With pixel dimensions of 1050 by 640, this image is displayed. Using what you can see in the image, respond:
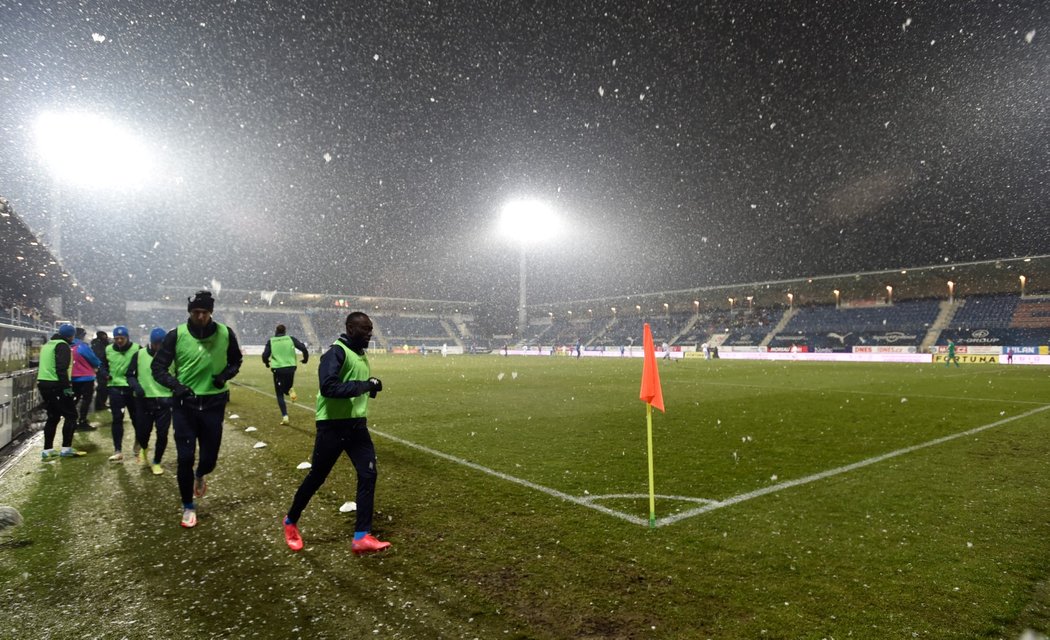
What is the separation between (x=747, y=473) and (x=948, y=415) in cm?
810

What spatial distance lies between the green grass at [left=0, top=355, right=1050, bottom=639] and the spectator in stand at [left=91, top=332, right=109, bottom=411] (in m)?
2.44

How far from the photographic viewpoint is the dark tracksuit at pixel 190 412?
454 centimetres

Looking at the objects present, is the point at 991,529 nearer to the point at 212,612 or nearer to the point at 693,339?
the point at 212,612

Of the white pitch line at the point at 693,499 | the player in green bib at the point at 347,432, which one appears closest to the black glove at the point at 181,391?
the player in green bib at the point at 347,432

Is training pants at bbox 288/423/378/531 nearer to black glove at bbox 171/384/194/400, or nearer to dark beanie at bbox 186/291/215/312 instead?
black glove at bbox 171/384/194/400

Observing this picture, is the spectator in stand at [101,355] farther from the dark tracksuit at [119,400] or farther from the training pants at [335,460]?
the training pants at [335,460]

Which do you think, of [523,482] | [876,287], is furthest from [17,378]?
[876,287]

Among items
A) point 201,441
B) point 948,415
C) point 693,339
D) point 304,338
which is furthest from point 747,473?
point 304,338

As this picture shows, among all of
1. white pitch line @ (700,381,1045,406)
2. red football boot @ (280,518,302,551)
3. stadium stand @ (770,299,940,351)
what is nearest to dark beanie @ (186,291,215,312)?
red football boot @ (280,518,302,551)

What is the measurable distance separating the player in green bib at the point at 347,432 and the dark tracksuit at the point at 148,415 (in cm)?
333

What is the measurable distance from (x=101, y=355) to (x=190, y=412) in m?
7.66

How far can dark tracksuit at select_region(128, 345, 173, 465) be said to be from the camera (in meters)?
6.38

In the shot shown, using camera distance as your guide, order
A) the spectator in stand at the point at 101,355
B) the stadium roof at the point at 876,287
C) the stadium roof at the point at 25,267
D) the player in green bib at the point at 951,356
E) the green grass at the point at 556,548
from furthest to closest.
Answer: the stadium roof at the point at 876,287, the player in green bib at the point at 951,356, the stadium roof at the point at 25,267, the spectator in stand at the point at 101,355, the green grass at the point at 556,548

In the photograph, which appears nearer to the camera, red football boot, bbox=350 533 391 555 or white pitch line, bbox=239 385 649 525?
red football boot, bbox=350 533 391 555
